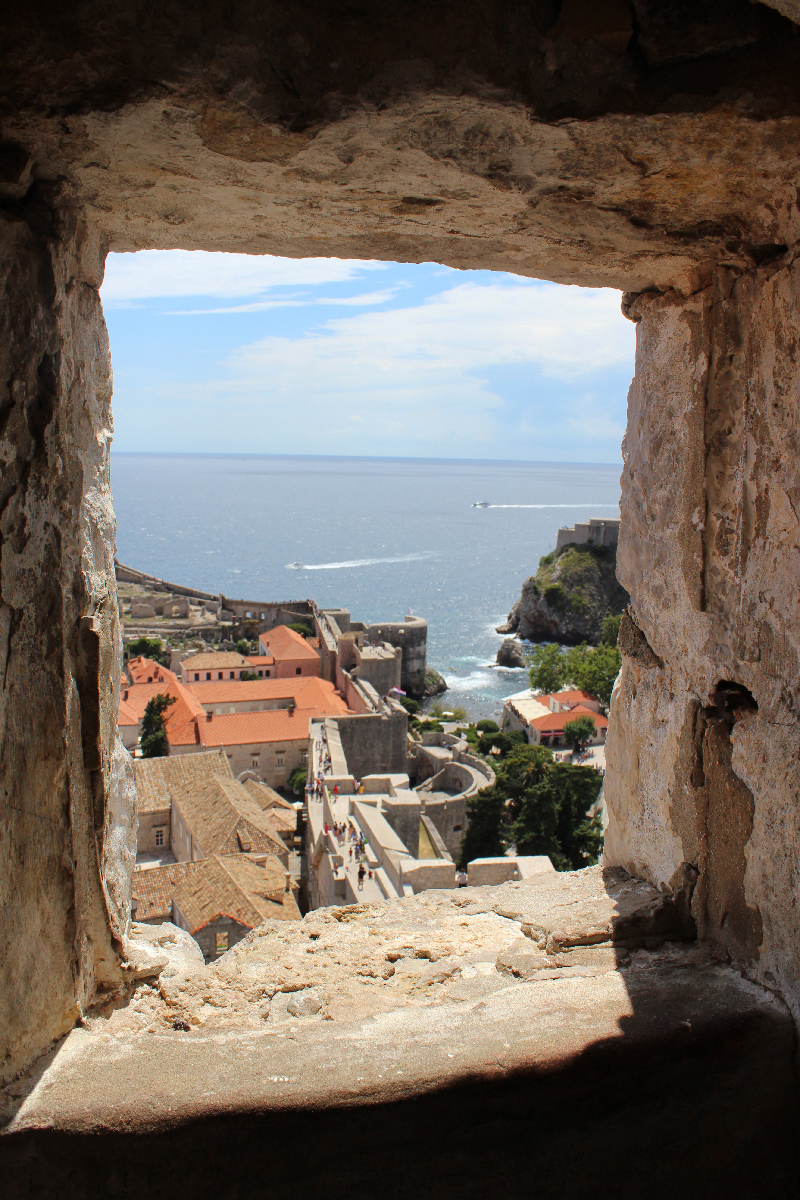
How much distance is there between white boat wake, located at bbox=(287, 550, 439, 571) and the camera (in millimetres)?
94250

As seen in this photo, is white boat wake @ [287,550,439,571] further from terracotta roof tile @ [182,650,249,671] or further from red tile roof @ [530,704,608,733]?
red tile roof @ [530,704,608,733]

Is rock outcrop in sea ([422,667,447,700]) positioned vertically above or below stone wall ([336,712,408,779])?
below

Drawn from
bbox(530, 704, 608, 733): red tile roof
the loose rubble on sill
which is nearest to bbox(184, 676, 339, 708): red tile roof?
bbox(530, 704, 608, 733): red tile roof

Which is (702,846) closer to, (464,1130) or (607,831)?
(607,831)

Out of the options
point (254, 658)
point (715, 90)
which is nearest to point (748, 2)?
point (715, 90)

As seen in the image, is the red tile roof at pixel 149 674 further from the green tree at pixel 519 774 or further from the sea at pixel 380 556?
the sea at pixel 380 556

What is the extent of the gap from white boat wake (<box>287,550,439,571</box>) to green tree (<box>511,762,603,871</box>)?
70.0 m

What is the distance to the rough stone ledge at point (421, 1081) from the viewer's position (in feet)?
6.68

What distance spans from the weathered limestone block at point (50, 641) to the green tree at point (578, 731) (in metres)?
33.3

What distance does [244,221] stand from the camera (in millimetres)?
2404

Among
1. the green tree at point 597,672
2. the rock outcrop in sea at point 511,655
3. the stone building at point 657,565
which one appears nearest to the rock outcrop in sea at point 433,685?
the rock outcrop in sea at point 511,655

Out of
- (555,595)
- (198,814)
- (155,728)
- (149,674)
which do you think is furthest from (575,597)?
(198,814)

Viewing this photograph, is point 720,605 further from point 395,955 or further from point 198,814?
point 198,814

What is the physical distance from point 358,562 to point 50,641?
95955mm
